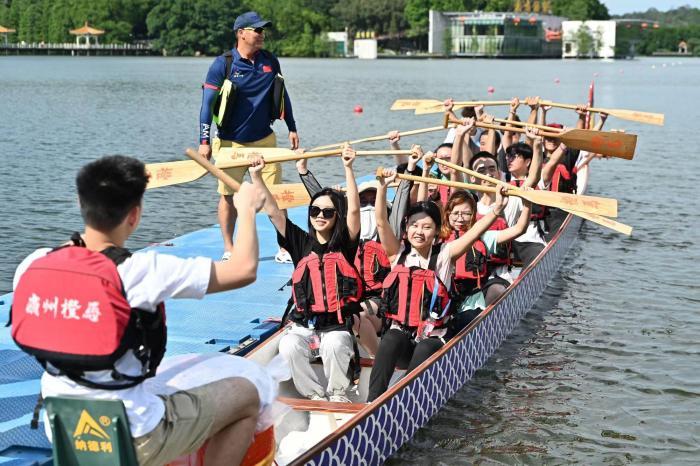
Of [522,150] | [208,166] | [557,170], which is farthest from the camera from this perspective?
[557,170]

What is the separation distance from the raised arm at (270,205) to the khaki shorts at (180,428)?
7.73ft

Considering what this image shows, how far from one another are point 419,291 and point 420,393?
2.11 ft

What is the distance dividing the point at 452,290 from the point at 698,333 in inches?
155

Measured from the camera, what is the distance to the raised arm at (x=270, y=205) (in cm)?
595

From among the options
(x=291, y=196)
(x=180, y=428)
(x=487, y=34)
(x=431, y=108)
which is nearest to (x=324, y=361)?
(x=291, y=196)

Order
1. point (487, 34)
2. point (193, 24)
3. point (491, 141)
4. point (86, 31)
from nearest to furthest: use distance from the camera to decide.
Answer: point (491, 141) → point (193, 24) → point (86, 31) → point (487, 34)

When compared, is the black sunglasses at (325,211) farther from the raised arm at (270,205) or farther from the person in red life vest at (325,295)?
the raised arm at (270,205)

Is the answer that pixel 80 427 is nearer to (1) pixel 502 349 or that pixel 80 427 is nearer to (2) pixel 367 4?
(1) pixel 502 349

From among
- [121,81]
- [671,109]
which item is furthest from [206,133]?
[121,81]

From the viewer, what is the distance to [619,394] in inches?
308

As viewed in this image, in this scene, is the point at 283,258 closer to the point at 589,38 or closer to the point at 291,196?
the point at 291,196

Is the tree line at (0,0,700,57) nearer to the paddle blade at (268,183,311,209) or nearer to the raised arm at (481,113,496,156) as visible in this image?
the raised arm at (481,113,496,156)

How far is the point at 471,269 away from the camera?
7.59m

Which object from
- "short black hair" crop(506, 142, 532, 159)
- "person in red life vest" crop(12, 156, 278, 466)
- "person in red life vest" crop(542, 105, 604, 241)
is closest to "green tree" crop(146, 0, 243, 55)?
"person in red life vest" crop(542, 105, 604, 241)
